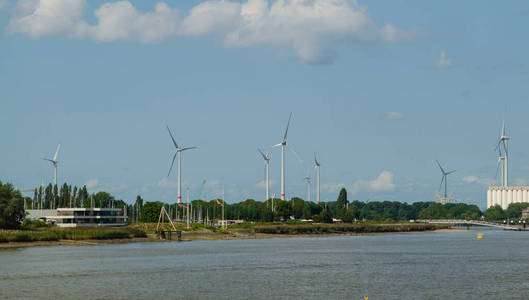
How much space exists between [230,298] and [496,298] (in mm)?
27413

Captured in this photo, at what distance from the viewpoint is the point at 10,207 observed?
17225 centimetres

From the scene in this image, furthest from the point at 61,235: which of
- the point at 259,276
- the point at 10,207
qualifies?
the point at 259,276

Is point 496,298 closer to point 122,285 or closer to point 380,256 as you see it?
point 122,285

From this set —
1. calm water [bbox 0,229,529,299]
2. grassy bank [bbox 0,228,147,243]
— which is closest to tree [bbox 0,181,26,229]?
grassy bank [bbox 0,228,147,243]

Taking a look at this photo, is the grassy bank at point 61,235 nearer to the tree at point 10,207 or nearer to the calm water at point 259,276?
the tree at point 10,207

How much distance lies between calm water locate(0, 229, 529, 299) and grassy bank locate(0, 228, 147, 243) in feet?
63.0

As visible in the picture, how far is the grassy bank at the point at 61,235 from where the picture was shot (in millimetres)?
160250

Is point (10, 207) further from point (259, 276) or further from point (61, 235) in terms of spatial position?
point (259, 276)

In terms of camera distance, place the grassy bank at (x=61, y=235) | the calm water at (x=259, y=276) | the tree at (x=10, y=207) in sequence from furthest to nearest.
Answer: the tree at (x=10, y=207)
the grassy bank at (x=61, y=235)
the calm water at (x=259, y=276)

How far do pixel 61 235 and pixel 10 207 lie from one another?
45.2ft

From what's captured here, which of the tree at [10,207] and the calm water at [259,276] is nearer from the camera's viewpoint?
the calm water at [259,276]

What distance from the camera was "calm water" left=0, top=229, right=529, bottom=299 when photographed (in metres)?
77.8

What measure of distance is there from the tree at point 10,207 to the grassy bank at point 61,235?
6.41 m

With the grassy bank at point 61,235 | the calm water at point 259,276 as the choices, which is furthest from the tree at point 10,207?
the calm water at point 259,276
